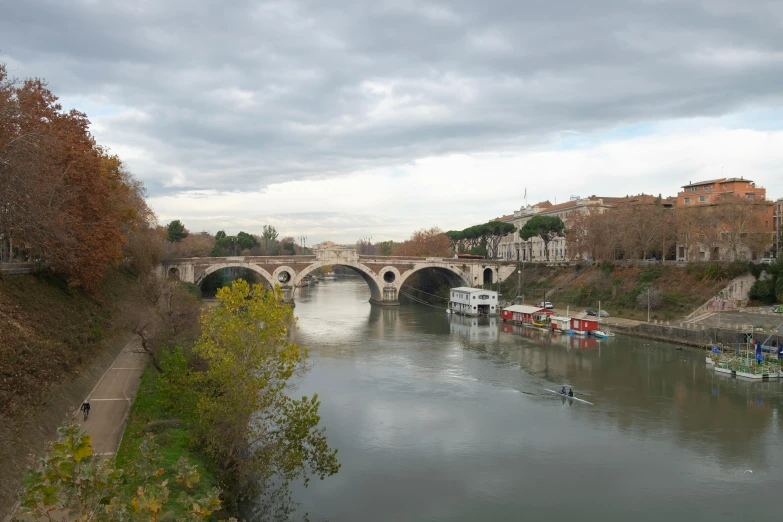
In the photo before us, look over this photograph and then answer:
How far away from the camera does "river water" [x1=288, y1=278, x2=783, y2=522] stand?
638 inches

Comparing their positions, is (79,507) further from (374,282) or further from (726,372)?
(374,282)

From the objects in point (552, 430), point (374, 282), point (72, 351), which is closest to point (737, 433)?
point (552, 430)

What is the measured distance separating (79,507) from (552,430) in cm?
1893

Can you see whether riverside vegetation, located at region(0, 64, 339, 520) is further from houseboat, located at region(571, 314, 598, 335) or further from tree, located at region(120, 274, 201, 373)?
houseboat, located at region(571, 314, 598, 335)

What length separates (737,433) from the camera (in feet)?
71.0

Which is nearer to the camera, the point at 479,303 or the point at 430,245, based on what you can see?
the point at 479,303

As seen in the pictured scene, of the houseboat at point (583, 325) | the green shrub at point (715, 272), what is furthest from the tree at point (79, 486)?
the green shrub at point (715, 272)

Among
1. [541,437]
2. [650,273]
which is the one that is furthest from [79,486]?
[650,273]

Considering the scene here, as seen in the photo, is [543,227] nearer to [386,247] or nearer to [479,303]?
[479,303]

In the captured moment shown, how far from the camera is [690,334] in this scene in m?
37.6

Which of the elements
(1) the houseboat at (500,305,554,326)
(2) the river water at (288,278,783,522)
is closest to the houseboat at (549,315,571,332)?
(1) the houseboat at (500,305,554,326)

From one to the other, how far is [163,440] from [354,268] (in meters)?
51.5

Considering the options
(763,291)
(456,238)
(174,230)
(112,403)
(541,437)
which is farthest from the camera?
(456,238)

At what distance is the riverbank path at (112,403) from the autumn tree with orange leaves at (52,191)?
4900 mm
